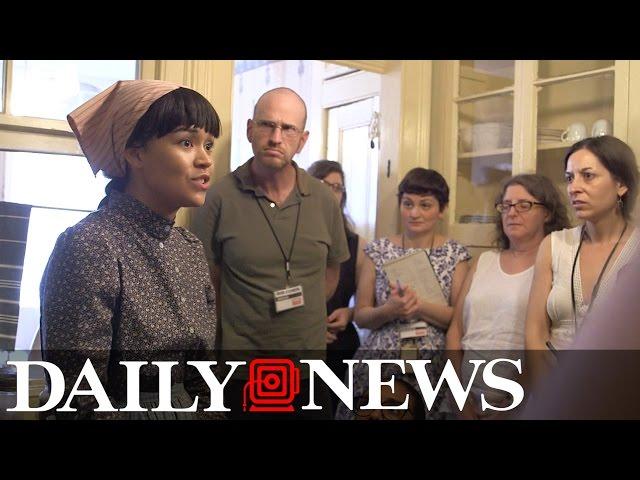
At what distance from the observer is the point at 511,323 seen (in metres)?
2.09

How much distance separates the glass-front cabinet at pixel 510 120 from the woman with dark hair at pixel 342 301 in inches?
19.5

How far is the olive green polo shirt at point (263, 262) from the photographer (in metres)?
1.84

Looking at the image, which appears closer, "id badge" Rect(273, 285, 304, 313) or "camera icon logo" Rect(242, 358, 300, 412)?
"camera icon logo" Rect(242, 358, 300, 412)

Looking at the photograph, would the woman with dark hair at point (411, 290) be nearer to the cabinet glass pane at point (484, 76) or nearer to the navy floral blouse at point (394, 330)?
the navy floral blouse at point (394, 330)

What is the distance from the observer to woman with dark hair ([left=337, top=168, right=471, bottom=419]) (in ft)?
7.28

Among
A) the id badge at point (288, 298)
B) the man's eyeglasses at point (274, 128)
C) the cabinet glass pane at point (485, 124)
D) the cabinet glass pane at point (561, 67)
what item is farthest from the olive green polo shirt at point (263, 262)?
the cabinet glass pane at point (561, 67)

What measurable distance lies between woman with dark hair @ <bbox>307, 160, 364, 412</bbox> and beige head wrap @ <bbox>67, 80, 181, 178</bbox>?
3.87 feet

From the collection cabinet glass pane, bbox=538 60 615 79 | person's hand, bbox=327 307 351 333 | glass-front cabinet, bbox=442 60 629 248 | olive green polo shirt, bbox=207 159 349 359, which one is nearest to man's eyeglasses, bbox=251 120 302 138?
olive green polo shirt, bbox=207 159 349 359

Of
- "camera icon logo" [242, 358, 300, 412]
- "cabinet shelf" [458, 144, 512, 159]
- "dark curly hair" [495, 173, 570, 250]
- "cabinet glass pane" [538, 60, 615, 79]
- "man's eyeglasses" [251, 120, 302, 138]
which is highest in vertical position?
"cabinet glass pane" [538, 60, 615, 79]

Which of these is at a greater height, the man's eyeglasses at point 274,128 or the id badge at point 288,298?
the man's eyeglasses at point 274,128

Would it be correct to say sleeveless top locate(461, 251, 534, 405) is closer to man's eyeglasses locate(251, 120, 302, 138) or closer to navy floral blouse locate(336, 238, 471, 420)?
navy floral blouse locate(336, 238, 471, 420)

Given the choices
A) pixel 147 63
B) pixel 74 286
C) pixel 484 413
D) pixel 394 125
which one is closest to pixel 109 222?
pixel 74 286

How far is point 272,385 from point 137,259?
0.78m

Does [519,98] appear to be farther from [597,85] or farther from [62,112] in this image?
[62,112]
